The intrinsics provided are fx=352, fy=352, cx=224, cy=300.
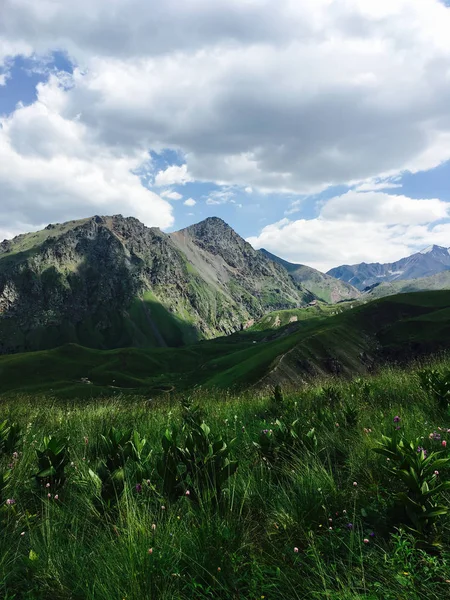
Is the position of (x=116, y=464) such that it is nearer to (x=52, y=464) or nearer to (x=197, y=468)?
(x=52, y=464)

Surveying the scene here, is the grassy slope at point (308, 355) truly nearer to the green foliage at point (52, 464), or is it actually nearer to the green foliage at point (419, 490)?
the green foliage at point (52, 464)

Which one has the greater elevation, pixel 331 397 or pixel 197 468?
pixel 197 468

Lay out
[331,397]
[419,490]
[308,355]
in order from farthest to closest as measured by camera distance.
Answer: [308,355], [331,397], [419,490]

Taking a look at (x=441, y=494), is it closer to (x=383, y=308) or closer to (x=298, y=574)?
(x=298, y=574)

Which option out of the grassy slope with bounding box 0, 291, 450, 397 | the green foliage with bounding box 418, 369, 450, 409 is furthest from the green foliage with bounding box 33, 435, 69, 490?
the grassy slope with bounding box 0, 291, 450, 397

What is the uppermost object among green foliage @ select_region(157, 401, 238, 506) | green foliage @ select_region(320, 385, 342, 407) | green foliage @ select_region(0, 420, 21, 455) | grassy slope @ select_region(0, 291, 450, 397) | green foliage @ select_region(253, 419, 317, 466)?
green foliage @ select_region(0, 420, 21, 455)

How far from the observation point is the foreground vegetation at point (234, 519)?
10.3 ft

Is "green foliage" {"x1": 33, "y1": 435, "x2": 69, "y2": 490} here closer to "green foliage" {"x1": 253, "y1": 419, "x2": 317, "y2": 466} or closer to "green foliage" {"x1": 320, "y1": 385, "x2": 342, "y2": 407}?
"green foliage" {"x1": 253, "y1": 419, "x2": 317, "y2": 466}

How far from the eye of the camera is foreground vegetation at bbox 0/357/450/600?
10.3 ft

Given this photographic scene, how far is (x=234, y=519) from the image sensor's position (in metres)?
4.05

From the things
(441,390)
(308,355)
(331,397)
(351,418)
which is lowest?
(308,355)

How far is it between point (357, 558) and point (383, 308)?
20165cm

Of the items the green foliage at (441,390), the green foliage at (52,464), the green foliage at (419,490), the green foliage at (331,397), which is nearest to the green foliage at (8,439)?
the green foliage at (52,464)

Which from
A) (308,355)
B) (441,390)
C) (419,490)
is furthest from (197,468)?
(308,355)
